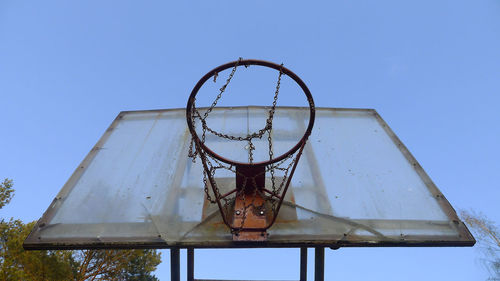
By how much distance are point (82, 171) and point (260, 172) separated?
4.84 ft

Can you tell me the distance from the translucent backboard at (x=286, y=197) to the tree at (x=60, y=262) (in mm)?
3615

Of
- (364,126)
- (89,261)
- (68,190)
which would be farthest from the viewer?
(89,261)

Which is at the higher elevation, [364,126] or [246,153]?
[364,126]

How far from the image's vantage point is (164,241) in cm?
235

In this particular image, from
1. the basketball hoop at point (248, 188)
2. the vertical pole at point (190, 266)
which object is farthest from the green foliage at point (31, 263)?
the basketball hoop at point (248, 188)

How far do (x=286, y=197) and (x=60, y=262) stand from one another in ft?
16.9

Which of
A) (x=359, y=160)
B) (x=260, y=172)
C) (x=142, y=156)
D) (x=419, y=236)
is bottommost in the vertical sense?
(x=419, y=236)

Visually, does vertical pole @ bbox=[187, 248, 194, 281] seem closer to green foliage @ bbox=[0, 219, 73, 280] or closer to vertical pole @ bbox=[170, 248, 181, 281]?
vertical pole @ bbox=[170, 248, 181, 281]

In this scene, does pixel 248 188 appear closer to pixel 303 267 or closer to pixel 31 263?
pixel 303 267

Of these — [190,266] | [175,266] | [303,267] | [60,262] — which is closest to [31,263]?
[60,262]

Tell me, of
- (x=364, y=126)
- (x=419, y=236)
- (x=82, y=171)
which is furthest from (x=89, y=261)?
(x=419, y=236)

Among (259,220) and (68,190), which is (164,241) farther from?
(68,190)

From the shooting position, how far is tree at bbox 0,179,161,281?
6.07 m

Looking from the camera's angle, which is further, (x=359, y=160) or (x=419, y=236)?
(x=359, y=160)
